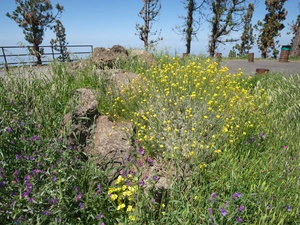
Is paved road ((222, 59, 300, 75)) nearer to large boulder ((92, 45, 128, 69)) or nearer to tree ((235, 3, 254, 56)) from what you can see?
large boulder ((92, 45, 128, 69))

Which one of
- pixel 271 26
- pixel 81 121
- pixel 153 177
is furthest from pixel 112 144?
pixel 271 26

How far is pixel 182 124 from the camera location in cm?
328

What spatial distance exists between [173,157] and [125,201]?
2.43 feet

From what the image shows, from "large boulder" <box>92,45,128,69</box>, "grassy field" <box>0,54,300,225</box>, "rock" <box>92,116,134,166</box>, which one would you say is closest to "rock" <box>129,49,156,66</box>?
"large boulder" <box>92,45,128,69</box>

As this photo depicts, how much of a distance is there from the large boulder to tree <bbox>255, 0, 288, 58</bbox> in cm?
2411

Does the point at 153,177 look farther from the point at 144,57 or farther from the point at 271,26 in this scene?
the point at 271,26

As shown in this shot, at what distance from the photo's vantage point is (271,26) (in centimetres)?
2477

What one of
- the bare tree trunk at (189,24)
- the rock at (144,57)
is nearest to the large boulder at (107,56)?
the rock at (144,57)

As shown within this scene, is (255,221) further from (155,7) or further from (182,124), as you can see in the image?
(155,7)

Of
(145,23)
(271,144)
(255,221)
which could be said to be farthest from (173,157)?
(145,23)

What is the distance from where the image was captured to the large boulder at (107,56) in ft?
23.0

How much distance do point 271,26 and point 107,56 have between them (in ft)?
82.5

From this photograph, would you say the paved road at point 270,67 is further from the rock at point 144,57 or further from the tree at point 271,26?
the tree at point 271,26

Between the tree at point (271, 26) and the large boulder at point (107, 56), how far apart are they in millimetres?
24108
